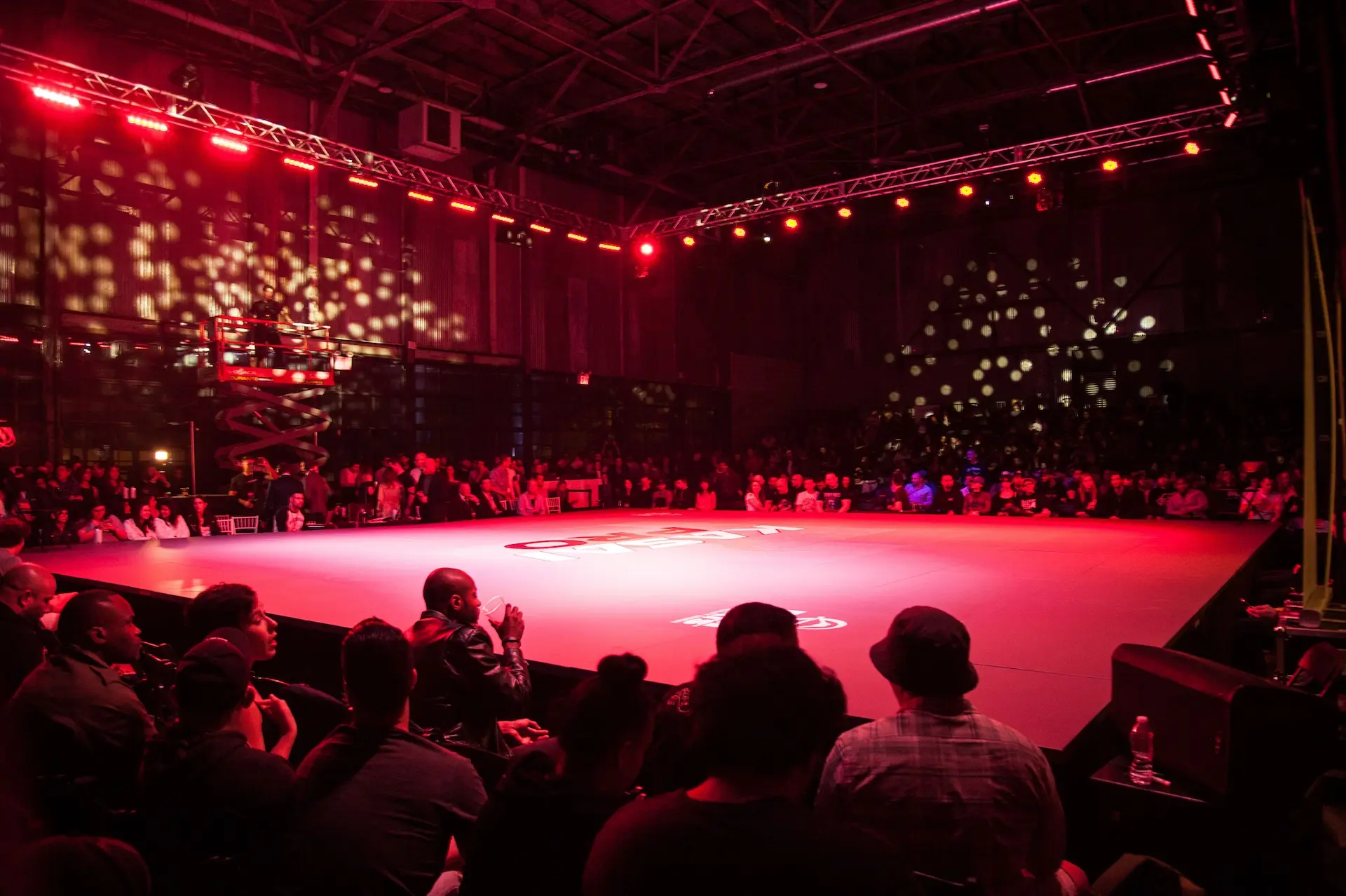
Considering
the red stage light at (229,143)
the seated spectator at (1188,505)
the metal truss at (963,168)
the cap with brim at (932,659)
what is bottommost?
the seated spectator at (1188,505)

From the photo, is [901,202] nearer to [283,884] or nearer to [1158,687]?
[1158,687]

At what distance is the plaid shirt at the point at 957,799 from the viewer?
73.4 inches

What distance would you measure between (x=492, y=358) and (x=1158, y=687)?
50.0ft

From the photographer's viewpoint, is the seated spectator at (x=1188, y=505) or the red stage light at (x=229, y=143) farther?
the seated spectator at (x=1188, y=505)

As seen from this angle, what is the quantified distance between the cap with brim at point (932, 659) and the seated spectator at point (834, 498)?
13.3m

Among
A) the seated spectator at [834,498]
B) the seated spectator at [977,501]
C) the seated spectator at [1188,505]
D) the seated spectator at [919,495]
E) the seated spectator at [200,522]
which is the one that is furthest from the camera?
the seated spectator at [834,498]

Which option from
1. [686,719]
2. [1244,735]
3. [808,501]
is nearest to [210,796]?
[686,719]

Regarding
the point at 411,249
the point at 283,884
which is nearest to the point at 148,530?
the point at 411,249

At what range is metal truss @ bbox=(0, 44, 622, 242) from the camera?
9.41 metres

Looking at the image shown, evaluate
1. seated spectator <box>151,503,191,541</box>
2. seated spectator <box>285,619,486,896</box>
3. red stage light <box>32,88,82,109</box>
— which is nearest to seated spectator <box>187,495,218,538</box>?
seated spectator <box>151,503,191,541</box>

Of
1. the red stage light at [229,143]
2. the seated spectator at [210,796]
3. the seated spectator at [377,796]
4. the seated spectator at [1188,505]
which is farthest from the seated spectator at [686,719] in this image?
the seated spectator at [1188,505]

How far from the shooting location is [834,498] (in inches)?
627

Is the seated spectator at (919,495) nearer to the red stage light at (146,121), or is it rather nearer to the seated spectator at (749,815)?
the red stage light at (146,121)

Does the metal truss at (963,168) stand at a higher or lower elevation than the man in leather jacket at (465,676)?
higher
